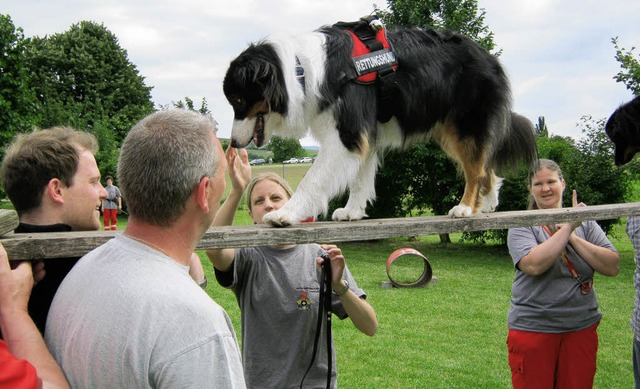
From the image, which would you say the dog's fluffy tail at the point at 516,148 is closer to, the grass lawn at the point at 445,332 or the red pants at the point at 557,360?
the red pants at the point at 557,360

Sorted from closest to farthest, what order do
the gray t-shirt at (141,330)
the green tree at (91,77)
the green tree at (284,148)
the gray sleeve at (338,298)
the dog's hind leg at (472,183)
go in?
the gray t-shirt at (141,330), the gray sleeve at (338,298), the dog's hind leg at (472,183), the green tree at (284,148), the green tree at (91,77)

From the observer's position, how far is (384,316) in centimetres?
879

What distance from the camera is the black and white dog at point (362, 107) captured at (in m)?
3.16

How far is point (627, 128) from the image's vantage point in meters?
3.81

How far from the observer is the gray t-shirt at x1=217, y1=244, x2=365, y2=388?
280cm

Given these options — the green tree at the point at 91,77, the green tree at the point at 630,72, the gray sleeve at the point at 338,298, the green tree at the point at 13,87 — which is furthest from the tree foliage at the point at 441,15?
the green tree at the point at 91,77

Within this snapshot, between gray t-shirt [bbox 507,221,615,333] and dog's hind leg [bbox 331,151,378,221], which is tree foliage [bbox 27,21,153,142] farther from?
gray t-shirt [bbox 507,221,615,333]

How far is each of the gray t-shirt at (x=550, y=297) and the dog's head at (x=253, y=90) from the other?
1928 millimetres

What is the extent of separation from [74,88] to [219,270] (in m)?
33.0

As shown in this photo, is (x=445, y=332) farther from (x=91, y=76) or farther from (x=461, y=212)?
(x=91, y=76)

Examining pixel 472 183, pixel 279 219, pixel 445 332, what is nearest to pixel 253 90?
pixel 279 219

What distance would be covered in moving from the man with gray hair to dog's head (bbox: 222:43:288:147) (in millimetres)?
1526

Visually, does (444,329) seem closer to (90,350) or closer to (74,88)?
(90,350)

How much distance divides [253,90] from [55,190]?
52.4 inches
